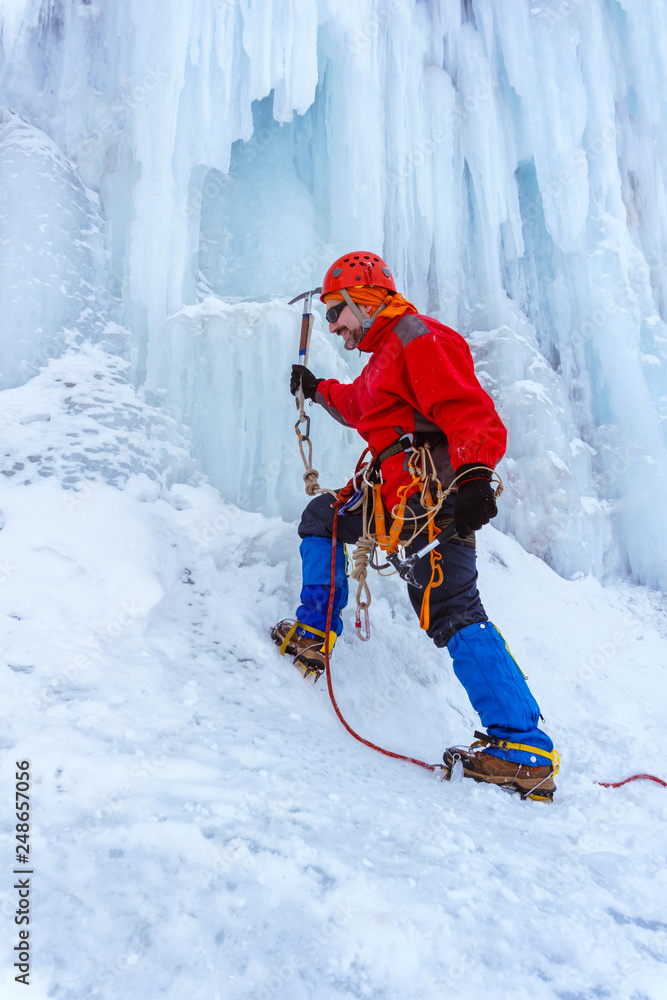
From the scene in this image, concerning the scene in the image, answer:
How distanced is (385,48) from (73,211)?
359cm

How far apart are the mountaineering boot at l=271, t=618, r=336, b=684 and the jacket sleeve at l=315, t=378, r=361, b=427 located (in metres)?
1.12

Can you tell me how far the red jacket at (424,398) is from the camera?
6.48ft

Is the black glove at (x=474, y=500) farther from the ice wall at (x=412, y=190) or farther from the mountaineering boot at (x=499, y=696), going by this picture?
the ice wall at (x=412, y=190)

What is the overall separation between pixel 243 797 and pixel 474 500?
1132 mm

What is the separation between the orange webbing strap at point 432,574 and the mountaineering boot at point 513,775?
50 cm

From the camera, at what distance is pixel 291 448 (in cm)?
389

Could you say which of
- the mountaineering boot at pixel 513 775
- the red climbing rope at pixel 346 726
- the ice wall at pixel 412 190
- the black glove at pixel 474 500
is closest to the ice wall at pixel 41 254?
the ice wall at pixel 412 190

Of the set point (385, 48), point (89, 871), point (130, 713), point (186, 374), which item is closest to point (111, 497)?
point (186, 374)

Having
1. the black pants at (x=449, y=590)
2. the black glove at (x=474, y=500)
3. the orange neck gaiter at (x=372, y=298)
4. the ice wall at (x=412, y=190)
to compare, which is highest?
the ice wall at (x=412, y=190)

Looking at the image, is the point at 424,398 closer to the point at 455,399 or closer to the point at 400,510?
the point at 455,399

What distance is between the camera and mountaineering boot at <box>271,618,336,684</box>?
2.41 meters

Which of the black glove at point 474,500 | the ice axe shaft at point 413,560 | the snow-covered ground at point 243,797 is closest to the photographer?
the snow-covered ground at point 243,797

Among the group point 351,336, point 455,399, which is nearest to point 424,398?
point 455,399

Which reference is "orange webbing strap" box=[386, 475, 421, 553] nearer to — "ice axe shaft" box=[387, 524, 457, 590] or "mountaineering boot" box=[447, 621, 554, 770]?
"ice axe shaft" box=[387, 524, 457, 590]
